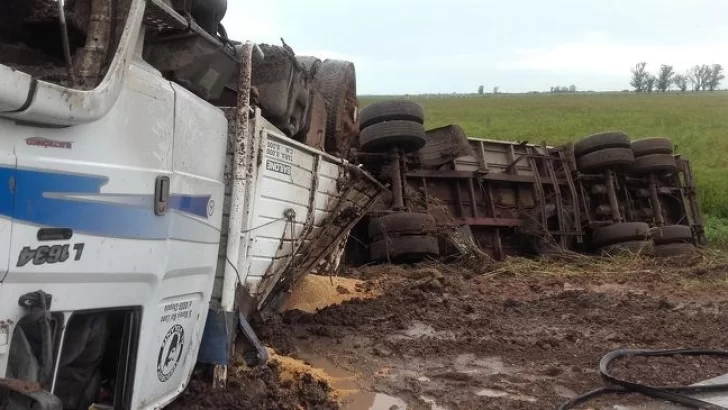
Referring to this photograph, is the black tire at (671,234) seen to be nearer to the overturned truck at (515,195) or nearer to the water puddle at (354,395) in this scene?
the overturned truck at (515,195)

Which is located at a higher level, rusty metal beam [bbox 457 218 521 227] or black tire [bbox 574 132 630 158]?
black tire [bbox 574 132 630 158]

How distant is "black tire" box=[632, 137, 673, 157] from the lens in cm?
1154

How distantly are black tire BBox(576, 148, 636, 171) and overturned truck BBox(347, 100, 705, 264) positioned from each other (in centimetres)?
1

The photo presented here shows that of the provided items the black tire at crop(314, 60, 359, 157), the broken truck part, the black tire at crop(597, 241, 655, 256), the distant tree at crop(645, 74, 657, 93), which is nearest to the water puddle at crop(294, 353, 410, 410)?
the broken truck part

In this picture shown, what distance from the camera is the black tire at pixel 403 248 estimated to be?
837cm

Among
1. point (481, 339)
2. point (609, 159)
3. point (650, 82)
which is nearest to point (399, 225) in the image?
point (481, 339)

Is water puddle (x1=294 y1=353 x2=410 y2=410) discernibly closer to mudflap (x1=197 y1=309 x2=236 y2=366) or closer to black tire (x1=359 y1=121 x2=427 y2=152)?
mudflap (x1=197 y1=309 x2=236 y2=366)

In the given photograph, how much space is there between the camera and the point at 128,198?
2.60m

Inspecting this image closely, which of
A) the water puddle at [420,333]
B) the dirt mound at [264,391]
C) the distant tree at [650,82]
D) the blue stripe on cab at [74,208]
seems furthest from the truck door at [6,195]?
the distant tree at [650,82]

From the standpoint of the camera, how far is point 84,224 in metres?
2.37

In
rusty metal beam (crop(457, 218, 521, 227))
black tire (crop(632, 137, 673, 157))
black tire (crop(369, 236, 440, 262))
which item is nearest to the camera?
black tire (crop(369, 236, 440, 262))

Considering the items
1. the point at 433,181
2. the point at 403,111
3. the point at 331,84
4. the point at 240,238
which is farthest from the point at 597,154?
the point at 240,238

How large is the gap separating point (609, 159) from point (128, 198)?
9344mm

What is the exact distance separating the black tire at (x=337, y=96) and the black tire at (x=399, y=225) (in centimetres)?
269
